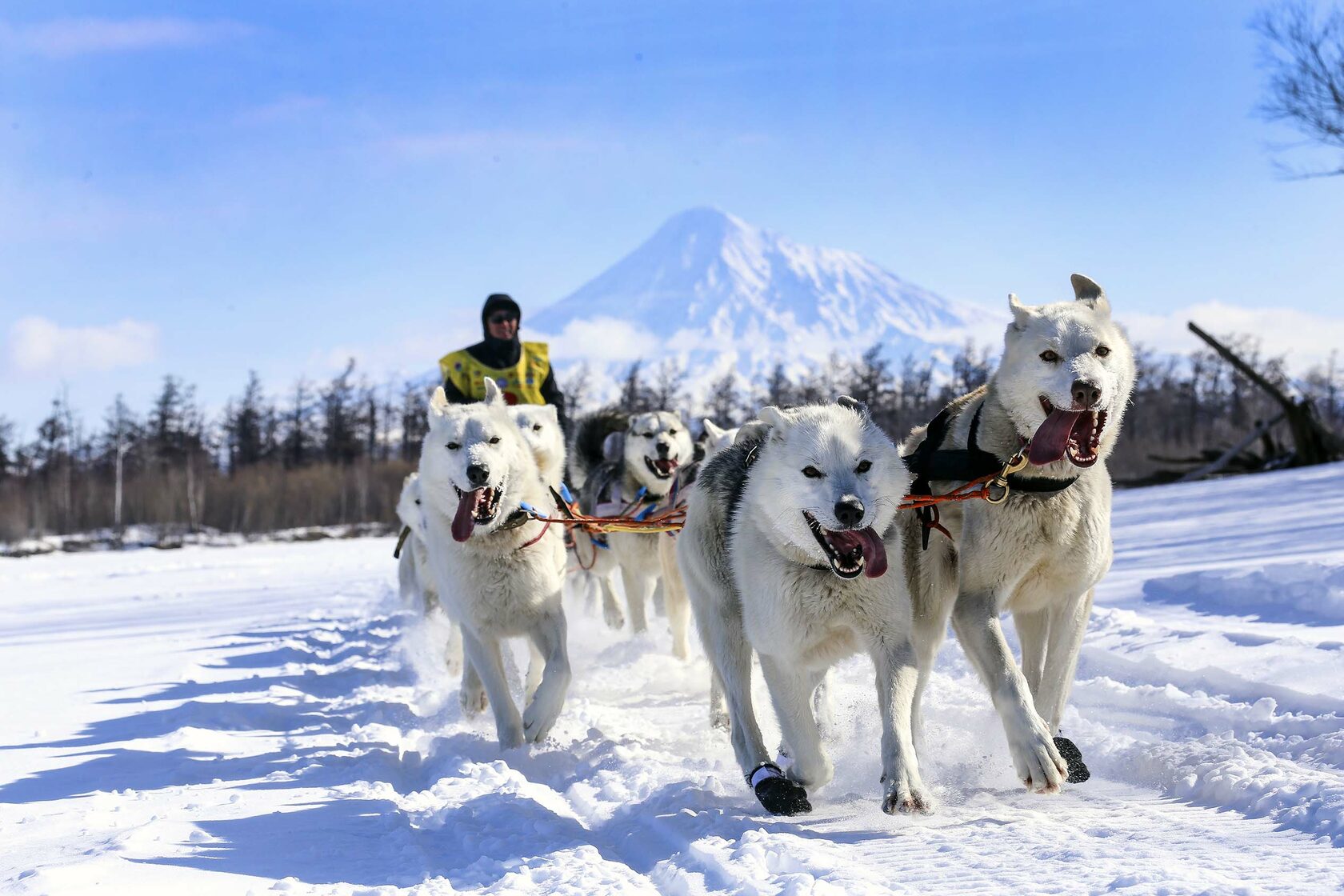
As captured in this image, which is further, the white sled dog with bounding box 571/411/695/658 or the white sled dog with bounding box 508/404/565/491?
the white sled dog with bounding box 571/411/695/658

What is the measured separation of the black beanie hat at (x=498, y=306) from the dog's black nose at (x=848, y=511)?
495 centimetres

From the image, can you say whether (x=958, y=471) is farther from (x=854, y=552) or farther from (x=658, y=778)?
(x=658, y=778)

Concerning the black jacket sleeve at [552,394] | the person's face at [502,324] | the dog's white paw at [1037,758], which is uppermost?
the person's face at [502,324]

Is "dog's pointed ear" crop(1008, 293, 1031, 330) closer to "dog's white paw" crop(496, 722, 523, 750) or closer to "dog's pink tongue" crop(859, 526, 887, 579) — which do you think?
"dog's pink tongue" crop(859, 526, 887, 579)

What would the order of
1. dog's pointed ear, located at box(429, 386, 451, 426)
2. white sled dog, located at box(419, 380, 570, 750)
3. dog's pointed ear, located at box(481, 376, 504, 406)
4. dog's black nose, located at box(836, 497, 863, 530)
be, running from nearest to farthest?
dog's black nose, located at box(836, 497, 863, 530) → white sled dog, located at box(419, 380, 570, 750) → dog's pointed ear, located at box(429, 386, 451, 426) → dog's pointed ear, located at box(481, 376, 504, 406)

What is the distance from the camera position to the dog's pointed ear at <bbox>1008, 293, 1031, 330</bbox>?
396 centimetres

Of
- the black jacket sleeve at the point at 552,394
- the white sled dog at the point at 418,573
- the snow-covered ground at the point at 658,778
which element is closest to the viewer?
the snow-covered ground at the point at 658,778

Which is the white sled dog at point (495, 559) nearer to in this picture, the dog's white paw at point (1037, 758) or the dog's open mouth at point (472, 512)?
the dog's open mouth at point (472, 512)

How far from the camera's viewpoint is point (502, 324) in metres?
8.01

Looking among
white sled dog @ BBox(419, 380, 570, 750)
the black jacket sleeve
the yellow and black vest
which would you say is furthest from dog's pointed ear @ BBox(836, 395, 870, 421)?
the black jacket sleeve

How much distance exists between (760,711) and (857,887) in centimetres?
276

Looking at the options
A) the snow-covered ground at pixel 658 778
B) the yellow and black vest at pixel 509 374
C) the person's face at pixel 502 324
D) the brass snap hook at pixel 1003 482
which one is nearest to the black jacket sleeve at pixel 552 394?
the yellow and black vest at pixel 509 374

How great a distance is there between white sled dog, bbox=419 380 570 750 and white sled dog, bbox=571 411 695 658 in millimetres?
2120

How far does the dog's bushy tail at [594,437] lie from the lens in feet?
29.7
